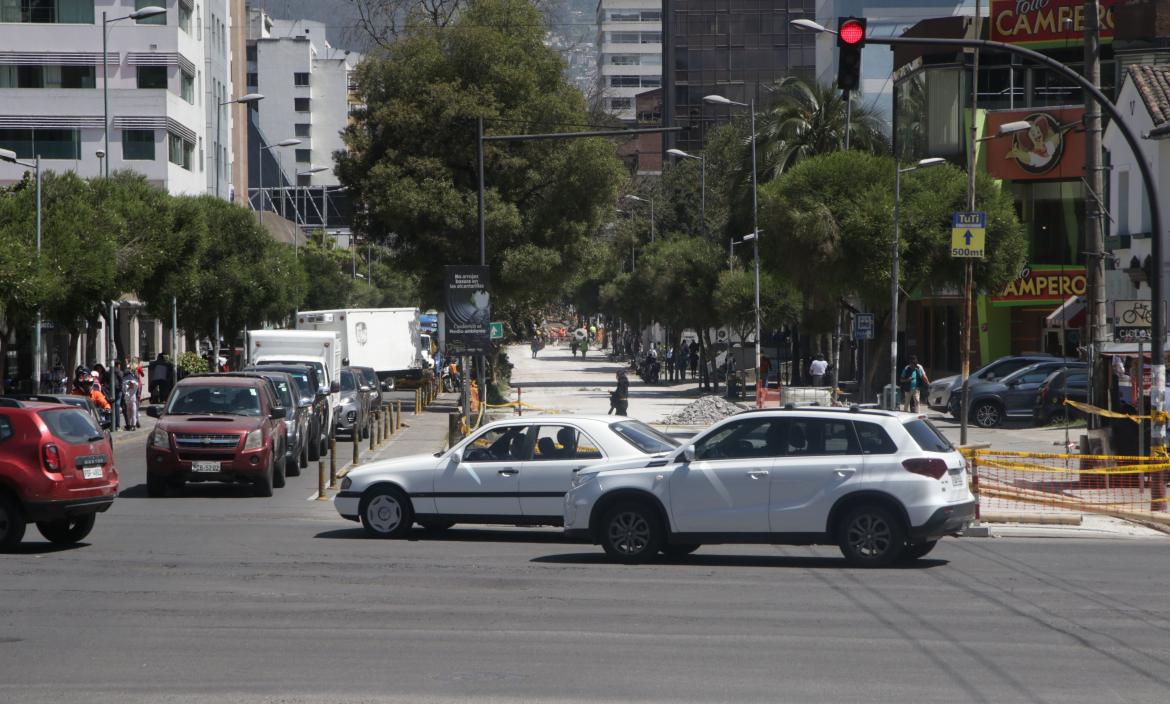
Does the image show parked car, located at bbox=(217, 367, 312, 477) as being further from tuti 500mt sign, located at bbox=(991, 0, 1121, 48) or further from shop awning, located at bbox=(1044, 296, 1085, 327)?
tuti 500mt sign, located at bbox=(991, 0, 1121, 48)

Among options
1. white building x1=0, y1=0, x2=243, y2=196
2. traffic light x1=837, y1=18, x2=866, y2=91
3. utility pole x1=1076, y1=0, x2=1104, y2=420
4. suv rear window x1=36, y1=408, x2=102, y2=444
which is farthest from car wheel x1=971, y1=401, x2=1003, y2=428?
white building x1=0, y1=0, x2=243, y2=196

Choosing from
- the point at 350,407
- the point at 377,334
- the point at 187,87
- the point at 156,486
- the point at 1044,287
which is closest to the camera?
the point at 156,486

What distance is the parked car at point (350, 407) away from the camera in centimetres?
3572

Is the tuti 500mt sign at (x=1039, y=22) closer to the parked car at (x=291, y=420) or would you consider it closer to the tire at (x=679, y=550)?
the parked car at (x=291, y=420)

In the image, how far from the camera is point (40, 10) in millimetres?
58156

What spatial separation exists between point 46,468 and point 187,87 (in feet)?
170

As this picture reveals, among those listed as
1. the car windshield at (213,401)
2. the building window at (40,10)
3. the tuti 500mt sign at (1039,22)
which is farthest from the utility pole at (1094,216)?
the building window at (40,10)

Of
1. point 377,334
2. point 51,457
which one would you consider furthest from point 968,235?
point 377,334

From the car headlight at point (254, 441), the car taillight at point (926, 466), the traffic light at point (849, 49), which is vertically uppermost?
the traffic light at point (849, 49)

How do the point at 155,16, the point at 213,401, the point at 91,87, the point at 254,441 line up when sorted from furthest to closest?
the point at 155,16 → the point at 91,87 → the point at 213,401 → the point at 254,441

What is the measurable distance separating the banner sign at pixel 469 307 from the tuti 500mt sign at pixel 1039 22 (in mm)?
30807

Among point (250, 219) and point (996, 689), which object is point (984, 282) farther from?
point (996, 689)

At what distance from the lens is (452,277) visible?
26.3 metres

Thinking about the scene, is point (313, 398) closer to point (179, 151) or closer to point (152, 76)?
point (179, 151)
